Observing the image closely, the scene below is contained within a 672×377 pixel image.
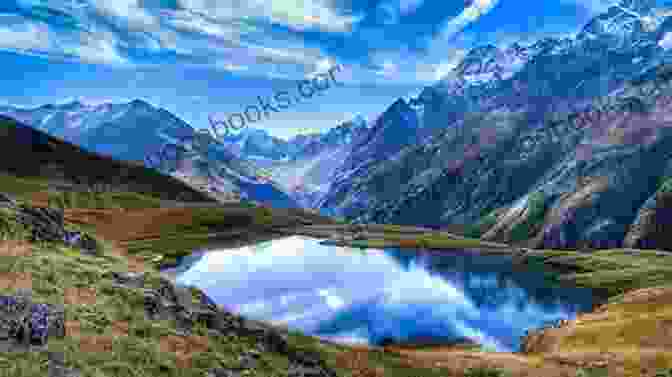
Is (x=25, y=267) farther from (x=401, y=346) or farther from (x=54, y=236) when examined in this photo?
(x=401, y=346)

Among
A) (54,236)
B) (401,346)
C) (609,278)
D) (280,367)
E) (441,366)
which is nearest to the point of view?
(280,367)

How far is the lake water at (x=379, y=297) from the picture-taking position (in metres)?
99.1

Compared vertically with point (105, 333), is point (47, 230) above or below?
above

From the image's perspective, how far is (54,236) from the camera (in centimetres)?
4272

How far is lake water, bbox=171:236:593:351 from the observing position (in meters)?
99.1

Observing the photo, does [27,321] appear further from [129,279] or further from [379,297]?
[379,297]

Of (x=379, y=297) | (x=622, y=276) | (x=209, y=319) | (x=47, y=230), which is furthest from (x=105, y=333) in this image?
(x=622, y=276)

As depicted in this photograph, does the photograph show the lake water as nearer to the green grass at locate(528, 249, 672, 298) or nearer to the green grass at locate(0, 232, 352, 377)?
the green grass at locate(528, 249, 672, 298)

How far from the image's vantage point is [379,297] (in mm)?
130625

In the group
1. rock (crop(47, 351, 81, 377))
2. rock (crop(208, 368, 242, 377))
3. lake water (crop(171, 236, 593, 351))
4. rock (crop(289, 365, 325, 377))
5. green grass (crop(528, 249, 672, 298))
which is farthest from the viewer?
green grass (crop(528, 249, 672, 298))

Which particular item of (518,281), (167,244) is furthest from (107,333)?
(518,281)

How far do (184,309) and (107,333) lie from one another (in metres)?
8.13

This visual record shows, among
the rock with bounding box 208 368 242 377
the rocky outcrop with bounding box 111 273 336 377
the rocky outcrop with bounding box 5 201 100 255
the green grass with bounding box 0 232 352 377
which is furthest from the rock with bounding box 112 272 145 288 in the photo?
the rock with bounding box 208 368 242 377

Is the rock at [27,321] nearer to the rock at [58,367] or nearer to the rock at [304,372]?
the rock at [58,367]
